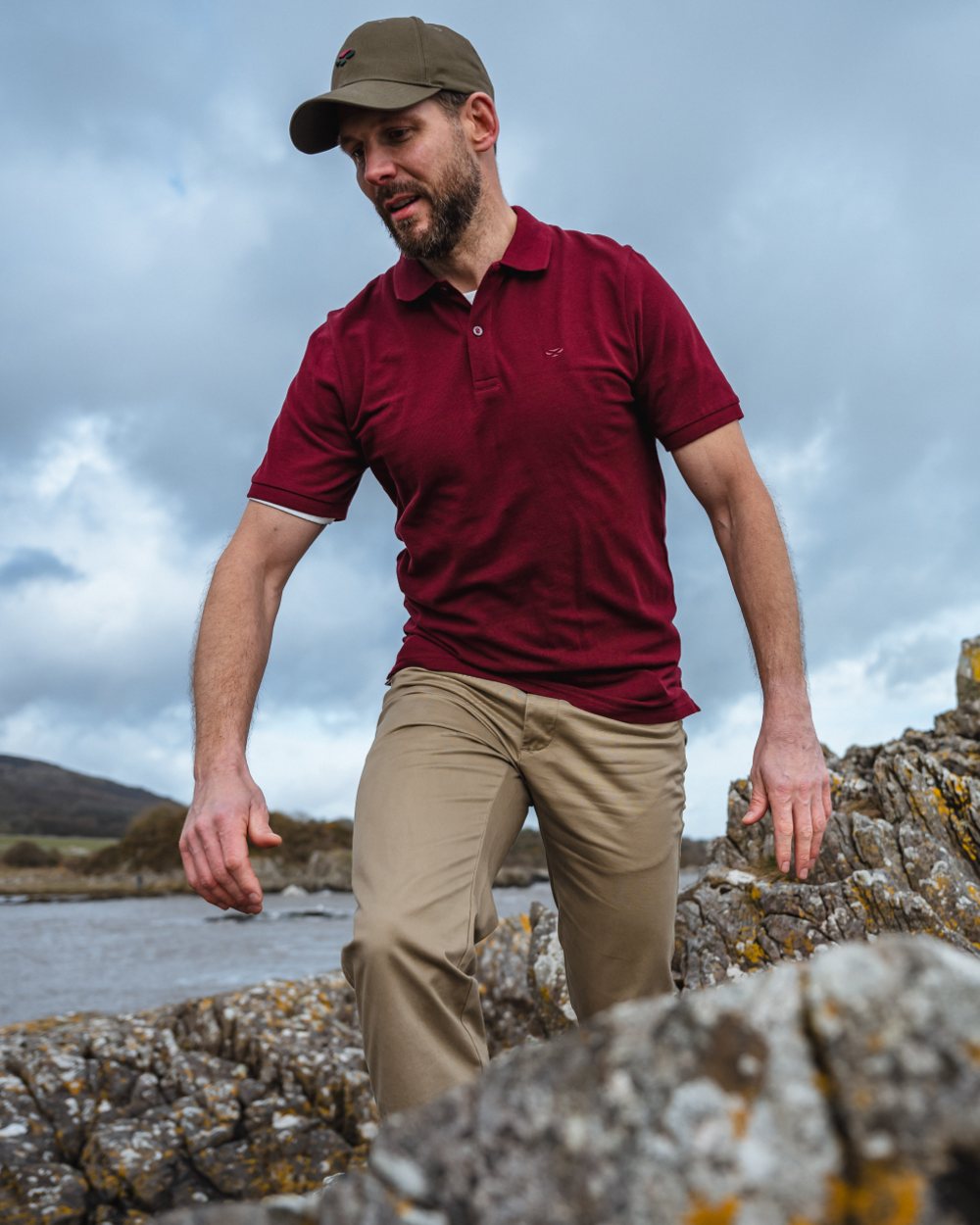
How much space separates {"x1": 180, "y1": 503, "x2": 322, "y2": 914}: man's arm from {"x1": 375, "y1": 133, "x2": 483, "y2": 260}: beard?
1.22 metres

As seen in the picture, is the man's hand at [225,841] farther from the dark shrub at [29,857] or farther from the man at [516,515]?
the dark shrub at [29,857]

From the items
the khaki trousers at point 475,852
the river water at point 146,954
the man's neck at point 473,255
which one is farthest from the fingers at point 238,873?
the river water at point 146,954

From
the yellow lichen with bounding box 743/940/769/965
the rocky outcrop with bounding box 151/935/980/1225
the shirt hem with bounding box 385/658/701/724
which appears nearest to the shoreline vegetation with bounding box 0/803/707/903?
the yellow lichen with bounding box 743/940/769/965

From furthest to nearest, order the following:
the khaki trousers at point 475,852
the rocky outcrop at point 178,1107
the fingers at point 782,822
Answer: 1. the rocky outcrop at point 178,1107
2. the fingers at point 782,822
3. the khaki trousers at point 475,852

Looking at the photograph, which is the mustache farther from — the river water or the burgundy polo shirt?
the river water

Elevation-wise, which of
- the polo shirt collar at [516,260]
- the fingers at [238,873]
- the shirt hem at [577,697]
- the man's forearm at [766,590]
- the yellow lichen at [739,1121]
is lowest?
the yellow lichen at [739,1121]

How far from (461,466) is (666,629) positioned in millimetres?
1107

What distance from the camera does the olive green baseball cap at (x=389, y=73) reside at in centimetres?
464

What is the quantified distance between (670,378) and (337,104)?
5.65 ft

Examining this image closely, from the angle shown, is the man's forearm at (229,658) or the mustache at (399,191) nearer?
the man's forearm at (229,658)

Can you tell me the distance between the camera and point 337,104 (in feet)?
15.5

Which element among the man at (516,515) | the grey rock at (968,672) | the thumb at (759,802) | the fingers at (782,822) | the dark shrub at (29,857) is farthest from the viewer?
the dark shrub at (29,857)

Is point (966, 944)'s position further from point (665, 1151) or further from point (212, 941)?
point (212, 941)

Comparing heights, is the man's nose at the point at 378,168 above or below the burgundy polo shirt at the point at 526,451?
above
